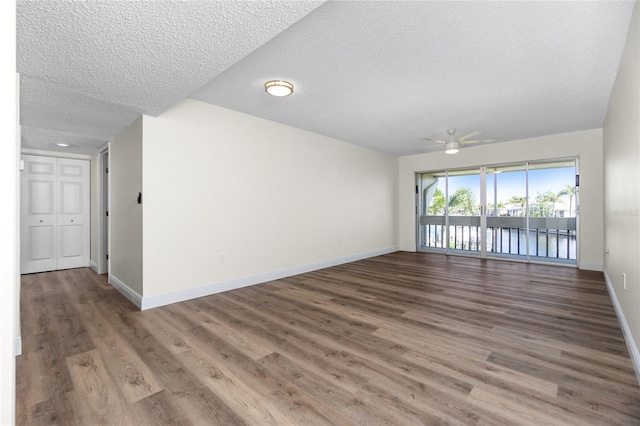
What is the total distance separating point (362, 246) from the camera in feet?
21.2

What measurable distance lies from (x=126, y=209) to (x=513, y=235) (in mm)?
7472

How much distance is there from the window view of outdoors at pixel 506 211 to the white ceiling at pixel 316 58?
6.64 ft

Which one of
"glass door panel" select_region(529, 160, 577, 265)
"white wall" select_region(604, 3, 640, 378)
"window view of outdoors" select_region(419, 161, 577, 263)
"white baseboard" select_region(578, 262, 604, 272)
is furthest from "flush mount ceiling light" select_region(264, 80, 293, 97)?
"white baseboard" select_region(578, 262, 604, 272)

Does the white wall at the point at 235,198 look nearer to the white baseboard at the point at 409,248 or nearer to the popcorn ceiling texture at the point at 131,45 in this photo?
the popcorn ceiling texture at the point at 131,45

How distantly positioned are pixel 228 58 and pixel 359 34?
41.7 inches

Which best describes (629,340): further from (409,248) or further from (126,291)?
(409,248)

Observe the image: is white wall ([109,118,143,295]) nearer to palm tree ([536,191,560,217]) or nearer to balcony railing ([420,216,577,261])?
balcony railing ([420,216,577,261])

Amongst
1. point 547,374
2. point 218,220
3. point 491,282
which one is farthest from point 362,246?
point 547,374

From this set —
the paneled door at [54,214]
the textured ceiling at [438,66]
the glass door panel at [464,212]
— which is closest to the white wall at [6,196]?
the textured ceiling at [438,66]

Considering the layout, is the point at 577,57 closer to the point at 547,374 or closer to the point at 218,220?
the point at 547,374

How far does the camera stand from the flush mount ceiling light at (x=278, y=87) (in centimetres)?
305

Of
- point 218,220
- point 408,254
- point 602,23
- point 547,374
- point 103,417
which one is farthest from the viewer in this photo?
point 408,254

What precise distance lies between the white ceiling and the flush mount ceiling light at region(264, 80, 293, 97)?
9 cm

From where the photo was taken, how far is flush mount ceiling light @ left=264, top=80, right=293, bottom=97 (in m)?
3.05
